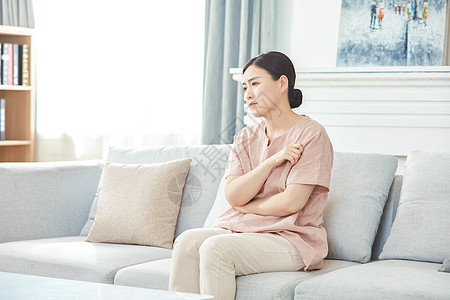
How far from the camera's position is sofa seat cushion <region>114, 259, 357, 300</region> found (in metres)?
2.04

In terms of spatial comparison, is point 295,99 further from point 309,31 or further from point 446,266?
point 309,31

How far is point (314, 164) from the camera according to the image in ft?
7.38

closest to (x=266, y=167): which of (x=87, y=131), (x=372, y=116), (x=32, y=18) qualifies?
(x=372, y=116)

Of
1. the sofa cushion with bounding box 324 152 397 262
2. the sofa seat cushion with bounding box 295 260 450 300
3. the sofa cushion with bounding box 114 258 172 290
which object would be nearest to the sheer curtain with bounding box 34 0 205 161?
the sofa cushion with bounding box 324 152 397 262

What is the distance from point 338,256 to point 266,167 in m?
0.44

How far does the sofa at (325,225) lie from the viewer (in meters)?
2.05

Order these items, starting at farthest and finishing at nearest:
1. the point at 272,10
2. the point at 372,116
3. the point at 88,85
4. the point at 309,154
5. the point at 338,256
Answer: the point at 88,85, the point at 272,10, the point at 372,116, the point at 338,256, the point at 309,154

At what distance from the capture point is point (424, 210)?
2.39 meters

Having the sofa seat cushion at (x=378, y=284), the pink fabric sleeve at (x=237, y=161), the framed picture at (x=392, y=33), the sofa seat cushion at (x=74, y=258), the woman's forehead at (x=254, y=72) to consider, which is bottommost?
the sofa seat cushion at (x=74, y=258)

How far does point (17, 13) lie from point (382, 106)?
2537 mm

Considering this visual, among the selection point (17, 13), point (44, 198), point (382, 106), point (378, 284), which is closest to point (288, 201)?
point (378, 284)

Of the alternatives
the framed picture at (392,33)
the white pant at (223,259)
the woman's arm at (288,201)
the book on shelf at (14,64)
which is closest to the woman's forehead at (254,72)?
the woman's arm at (288,201)

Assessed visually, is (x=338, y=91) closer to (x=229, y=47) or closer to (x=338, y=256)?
(x=229, y=47)

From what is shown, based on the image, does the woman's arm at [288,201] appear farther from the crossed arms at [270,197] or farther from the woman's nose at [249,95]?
the woman's nose at [249,95]
